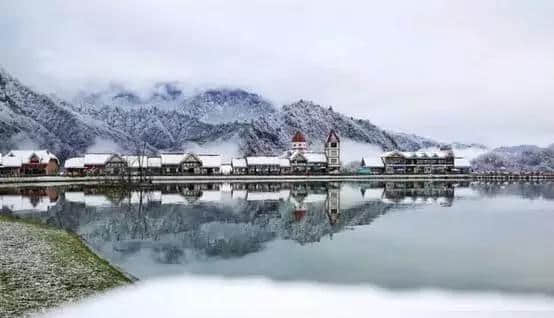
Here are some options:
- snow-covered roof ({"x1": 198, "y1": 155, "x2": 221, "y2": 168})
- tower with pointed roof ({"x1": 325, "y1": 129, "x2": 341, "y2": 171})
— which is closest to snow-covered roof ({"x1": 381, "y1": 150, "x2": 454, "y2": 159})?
tower with pointed roof ({"x1": 325, "y1": 129, "x2": 341, "y2": 171})

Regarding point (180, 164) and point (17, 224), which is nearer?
point (17, 224)

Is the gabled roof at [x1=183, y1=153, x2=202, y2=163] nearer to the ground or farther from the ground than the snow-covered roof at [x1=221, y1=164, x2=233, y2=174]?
farther from the ground

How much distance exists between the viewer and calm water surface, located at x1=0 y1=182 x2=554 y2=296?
1404 cm

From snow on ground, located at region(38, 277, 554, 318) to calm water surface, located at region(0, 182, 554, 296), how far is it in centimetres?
83

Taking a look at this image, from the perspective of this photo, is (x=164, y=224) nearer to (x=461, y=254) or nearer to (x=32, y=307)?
(x=461, y=254)

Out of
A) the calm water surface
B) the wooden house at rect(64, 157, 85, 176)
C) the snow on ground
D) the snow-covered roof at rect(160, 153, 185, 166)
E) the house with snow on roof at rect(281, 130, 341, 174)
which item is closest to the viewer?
the snow on ground

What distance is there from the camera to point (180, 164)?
8406cm

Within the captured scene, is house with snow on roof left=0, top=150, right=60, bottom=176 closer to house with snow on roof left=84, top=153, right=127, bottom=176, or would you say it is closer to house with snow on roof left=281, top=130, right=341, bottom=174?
house with snow on roof left=84, top=153, right=127, bottom=176

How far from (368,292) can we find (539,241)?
10926 millimetres

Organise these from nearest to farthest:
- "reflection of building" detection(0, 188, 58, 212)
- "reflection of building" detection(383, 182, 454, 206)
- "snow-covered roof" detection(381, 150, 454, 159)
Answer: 1. "reflection of building" detection(0, 188, 58, 212)
2. "reflection of building" detection(383, 182, 454, 206)
3. "snow-covered roof" detection(381, 150, 454, 159)

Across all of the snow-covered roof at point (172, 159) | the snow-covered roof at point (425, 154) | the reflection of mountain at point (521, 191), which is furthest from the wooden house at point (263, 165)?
the reflection of mountain at point (521, 191)

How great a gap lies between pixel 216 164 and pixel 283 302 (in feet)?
249

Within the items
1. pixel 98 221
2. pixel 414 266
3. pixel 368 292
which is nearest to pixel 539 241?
pixel 414 266

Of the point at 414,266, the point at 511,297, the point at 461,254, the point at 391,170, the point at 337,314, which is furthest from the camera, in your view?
the point at 391,170
